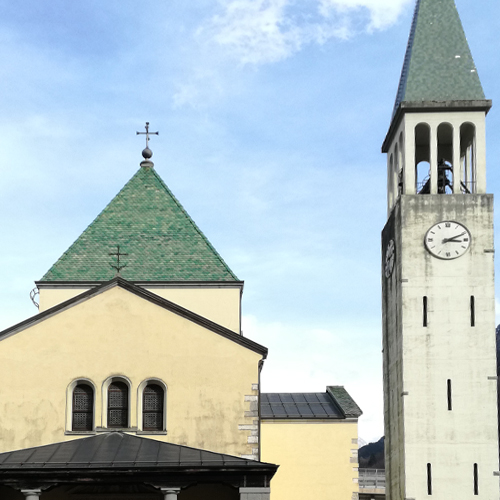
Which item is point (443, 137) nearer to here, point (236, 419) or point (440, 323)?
point (440, 323)

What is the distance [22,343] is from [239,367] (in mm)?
5963

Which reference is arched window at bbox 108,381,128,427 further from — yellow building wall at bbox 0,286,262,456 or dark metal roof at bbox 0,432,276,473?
dark metal roof at bbox 0,432,276,473

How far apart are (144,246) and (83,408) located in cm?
1022

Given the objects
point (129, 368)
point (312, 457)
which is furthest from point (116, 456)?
point (312, 457)

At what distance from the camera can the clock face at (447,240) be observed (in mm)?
30734

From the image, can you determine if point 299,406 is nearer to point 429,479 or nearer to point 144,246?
point 429,479

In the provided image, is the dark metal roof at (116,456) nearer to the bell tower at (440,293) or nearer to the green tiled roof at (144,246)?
the bell tower at (440,293)

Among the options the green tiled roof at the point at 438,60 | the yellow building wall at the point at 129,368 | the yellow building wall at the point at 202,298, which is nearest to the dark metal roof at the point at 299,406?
the yellow building wall at the point at 202,298

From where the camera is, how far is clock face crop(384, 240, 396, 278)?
32156 mm

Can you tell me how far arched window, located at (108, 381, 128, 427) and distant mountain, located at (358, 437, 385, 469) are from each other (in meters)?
41.8

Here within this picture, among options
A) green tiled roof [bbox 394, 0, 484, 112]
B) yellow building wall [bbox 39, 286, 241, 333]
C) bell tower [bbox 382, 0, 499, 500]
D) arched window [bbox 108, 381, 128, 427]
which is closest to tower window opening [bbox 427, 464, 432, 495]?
bell tower [bbox 382, 0, 499, 500]

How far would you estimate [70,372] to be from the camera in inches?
1035

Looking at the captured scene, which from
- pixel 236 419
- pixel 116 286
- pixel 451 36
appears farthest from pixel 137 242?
pixel 451 36

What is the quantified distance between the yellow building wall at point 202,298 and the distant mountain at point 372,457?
3459 cm
